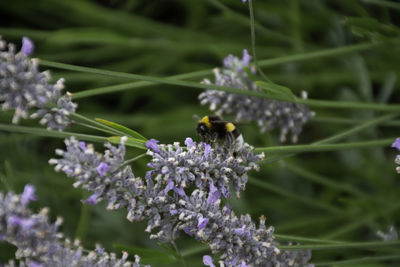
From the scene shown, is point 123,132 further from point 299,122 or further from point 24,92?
point 299,122

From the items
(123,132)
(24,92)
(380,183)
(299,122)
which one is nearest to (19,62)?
(24,92)

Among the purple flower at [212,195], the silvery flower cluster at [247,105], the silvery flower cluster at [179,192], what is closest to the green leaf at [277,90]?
the silvery flower cluster at [247,105]

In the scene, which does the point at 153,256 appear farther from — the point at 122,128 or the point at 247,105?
the point at 247,105

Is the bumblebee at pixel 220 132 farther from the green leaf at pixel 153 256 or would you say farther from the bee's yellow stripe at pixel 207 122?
the green leaf at pixel 153 256

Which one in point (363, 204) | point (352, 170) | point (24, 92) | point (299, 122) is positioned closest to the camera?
point (24, 92)

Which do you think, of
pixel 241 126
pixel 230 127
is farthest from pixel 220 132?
pixel 241 126
